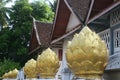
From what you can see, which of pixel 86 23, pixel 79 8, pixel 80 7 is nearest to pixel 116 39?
pixel 86 23

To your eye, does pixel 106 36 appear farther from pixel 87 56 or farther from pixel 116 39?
pixel 87 56

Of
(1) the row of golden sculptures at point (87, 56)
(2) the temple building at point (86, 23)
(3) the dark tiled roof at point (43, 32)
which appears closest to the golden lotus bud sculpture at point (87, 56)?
(1) the row of golden sculptures at point (87, 56)

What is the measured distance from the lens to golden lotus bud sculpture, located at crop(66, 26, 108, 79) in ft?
13.3

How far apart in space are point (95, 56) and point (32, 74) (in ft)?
12.7

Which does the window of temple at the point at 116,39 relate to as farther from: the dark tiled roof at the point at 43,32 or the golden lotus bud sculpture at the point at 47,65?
the dark tiled roof at the point at 43,32

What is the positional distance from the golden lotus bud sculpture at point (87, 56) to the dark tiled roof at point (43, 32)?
1639 centimetres

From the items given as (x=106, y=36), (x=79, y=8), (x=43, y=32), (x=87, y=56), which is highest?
(x=43, y=32)

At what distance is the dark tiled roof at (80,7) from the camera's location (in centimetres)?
1318

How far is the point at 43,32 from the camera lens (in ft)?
73.2

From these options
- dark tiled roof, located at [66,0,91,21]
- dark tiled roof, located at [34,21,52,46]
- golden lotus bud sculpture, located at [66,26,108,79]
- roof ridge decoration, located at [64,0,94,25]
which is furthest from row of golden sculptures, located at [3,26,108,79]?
dark tiled roof, located at [34,21,52,46]

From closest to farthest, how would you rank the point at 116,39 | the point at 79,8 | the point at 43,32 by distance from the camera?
1. the point at 116,39
2. the point at 79,8
3. the point at 43,32

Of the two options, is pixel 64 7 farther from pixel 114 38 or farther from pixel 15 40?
pixel 15 40

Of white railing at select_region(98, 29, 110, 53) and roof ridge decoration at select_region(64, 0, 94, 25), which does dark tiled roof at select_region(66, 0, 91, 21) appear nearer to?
roof ridge decoration at select_region(64, 0, 94, 25)

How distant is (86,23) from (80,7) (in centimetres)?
242
